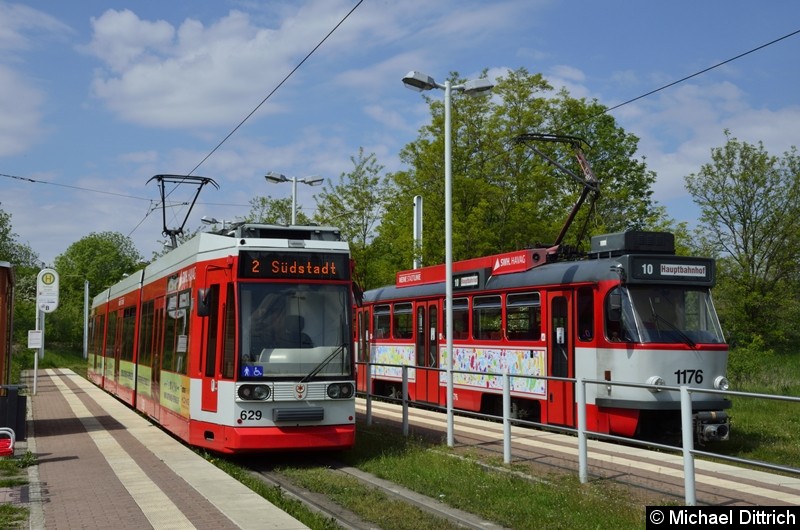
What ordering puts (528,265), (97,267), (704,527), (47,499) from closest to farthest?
(704,527) → (47,499) → (528,265) → (97,267)

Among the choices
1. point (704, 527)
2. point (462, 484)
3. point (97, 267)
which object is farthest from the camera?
point (97, 267)

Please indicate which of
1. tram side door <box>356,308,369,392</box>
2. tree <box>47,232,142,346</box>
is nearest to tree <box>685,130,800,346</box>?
tram side door <box>356,308,369,392</box>

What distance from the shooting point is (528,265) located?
1569 cm

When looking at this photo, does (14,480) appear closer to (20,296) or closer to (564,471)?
(564,471)

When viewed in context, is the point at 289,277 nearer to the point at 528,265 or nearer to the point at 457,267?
the point at 528,265

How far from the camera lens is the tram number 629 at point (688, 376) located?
12625mm

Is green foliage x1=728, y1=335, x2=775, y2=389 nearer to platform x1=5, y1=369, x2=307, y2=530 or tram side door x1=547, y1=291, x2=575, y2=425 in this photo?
tram side door x1=547, y1=291, x2=575, y2=425

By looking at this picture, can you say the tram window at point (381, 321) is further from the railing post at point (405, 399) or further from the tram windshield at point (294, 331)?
the tram windshield at point (294, 331)

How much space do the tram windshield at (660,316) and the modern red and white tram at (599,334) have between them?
17 mm

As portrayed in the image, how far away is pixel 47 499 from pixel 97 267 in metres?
88.3

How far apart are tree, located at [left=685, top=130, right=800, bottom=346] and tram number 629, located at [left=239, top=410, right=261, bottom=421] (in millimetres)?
24377

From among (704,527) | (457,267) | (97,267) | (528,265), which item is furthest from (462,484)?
(97,267)

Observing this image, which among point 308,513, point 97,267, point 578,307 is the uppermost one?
point 97,267

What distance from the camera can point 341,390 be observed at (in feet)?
36.8
